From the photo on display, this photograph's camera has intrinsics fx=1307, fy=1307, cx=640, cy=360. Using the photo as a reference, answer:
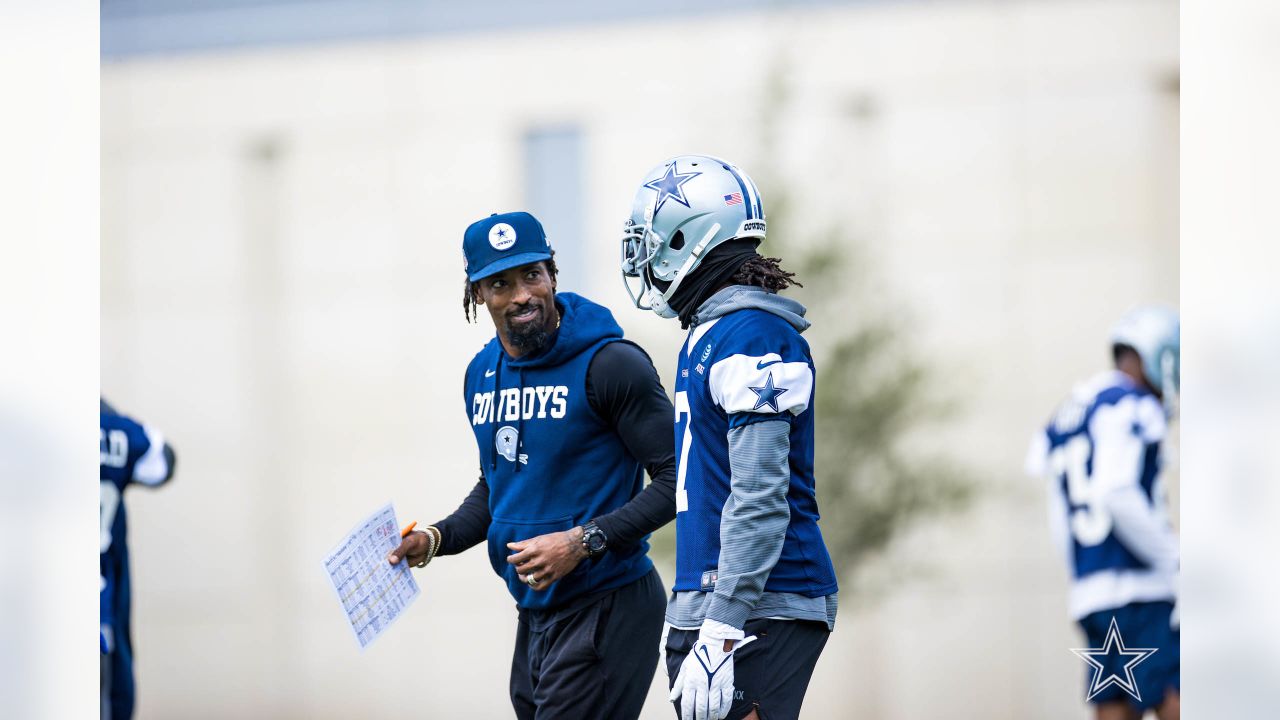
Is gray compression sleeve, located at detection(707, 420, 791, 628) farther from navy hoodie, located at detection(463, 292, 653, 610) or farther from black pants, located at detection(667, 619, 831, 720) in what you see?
navy hoodie, located at detection(463, 292, 653, 610)

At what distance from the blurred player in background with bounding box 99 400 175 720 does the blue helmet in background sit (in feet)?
12.6

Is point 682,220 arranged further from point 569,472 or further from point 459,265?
point 459,265

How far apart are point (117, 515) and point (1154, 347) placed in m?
4.12

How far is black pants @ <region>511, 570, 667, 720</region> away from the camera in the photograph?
3.31 m

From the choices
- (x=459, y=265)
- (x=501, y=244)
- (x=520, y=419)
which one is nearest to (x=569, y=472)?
(x=520, y=419)

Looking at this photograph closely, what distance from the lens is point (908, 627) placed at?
7672mm

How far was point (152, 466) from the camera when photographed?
17.1 feet

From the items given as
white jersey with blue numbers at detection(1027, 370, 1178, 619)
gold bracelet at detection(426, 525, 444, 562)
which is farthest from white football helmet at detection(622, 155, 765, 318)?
white jersey with blue numbers at detection(1027, 370, 1178, 619)

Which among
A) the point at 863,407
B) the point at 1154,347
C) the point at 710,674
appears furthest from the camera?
the point at 863,407

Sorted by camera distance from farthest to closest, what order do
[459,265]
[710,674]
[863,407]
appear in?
[459,265] → [863,407] → [710,674]

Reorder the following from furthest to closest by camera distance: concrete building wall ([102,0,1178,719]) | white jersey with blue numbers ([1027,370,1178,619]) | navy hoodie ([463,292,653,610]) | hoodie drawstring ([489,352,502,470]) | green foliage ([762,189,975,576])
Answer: concrete building wall ([102,0,1178,719]) < green foliage ([762,189,975,576]) < white jersey with blue numbers ([1027,370,1178,619]) < hoodie drawstring ([489,352,502,470]) < navy hoodie ([463,292,653,610])

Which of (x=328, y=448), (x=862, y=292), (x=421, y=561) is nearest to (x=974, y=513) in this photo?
(x=862, y=292)

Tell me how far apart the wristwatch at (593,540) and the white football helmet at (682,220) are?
58 cm
